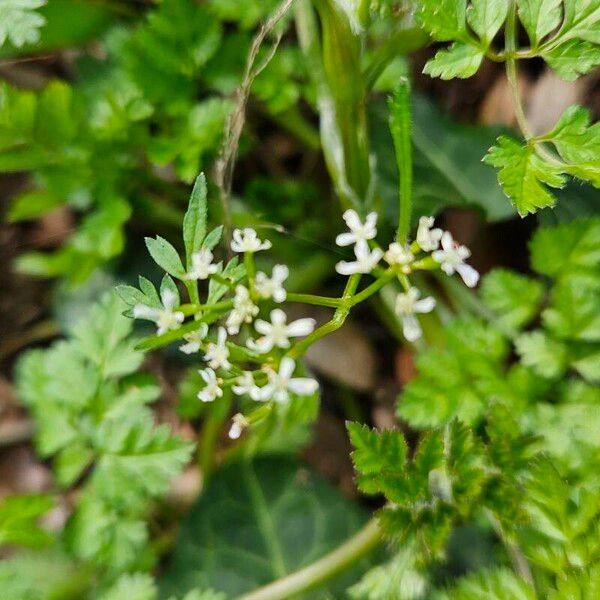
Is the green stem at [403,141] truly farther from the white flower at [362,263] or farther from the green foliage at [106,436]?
the green foliage at [106,436]

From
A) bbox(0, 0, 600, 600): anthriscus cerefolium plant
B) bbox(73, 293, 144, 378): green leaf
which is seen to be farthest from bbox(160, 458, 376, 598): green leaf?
bbox(73, 293, 144, 378): green leaf

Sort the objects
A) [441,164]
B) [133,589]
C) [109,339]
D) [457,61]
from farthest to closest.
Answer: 1. [441,164]
2. [109,339]
3. [133,589]
4. [457,61]

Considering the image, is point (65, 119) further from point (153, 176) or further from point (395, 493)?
point (395, 493)

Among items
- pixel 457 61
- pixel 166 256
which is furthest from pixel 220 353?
pixel 457 61

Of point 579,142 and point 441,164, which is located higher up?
point 579,142

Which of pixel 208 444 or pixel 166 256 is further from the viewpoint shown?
pixel 208 444

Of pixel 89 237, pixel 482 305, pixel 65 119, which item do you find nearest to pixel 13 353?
pixel 89 237

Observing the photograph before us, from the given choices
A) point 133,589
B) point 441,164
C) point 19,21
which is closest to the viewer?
→ point 19,21

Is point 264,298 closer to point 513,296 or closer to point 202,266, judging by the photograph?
point 202,266
